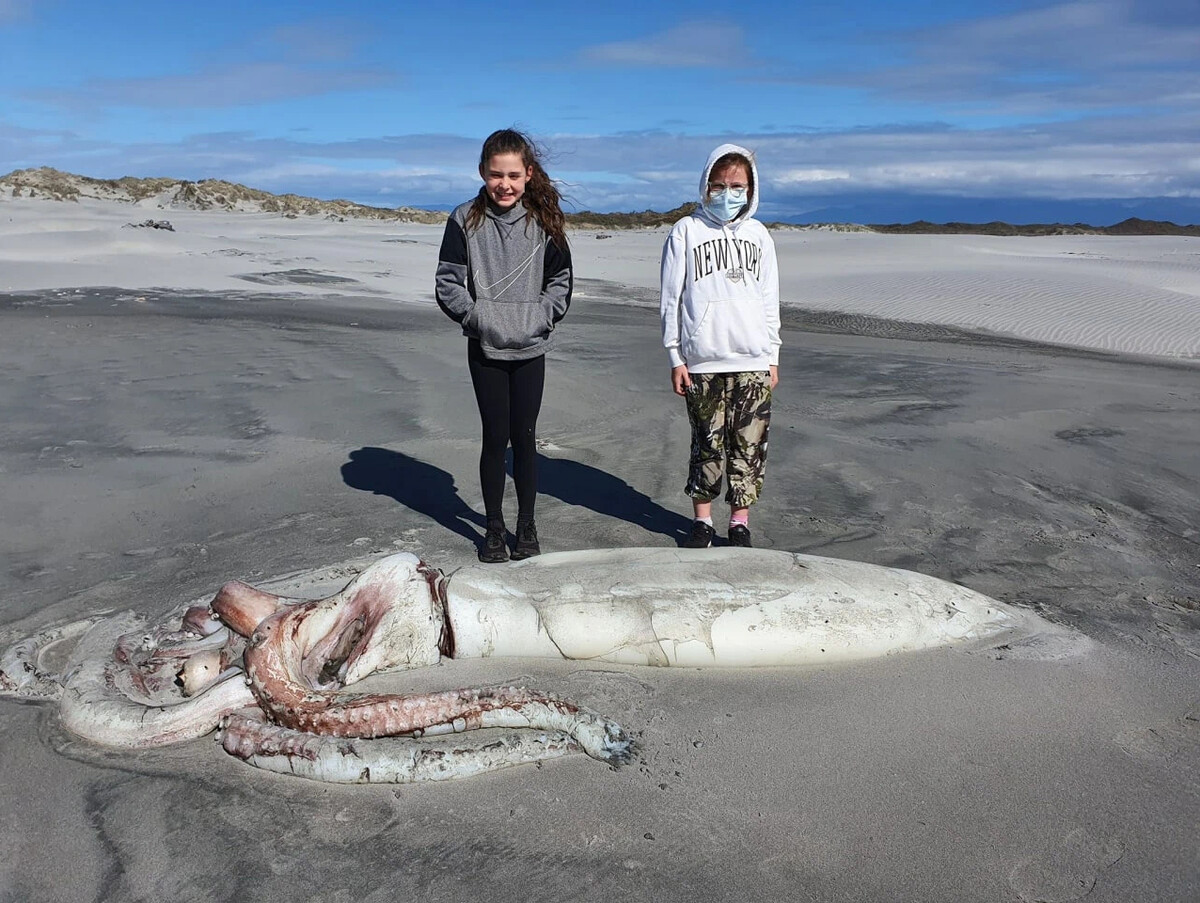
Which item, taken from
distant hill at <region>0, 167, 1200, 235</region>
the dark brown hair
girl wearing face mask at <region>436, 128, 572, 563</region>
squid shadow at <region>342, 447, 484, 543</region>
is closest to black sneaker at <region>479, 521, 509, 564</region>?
girl wearing face mask at <region>436, 128, 572, 563</region>

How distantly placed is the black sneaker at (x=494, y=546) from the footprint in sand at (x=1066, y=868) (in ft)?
8.67

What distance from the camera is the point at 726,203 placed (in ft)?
15.0

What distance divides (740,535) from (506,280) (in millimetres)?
1604

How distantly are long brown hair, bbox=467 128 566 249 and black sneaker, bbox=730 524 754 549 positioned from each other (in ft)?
5.08

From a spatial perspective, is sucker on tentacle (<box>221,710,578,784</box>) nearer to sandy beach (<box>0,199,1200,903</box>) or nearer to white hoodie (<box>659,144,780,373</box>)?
sandy beach (<box>0,199,1200,903</box>)

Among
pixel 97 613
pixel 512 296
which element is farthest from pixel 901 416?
pixel 97 613

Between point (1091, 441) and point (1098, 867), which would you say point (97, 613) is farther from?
point (1091, 441)

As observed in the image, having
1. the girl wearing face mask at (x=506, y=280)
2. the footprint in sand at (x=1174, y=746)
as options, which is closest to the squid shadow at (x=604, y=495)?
the girl wearing face mask at (x=506, y=280)

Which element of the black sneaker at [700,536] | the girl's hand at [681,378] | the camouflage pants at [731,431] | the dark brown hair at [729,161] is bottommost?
the black sneaker at [700,536]

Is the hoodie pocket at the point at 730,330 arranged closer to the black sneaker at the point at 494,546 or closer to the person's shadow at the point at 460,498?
the person's shadow at the point at 460,498

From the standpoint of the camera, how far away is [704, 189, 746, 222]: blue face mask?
15.0 ft

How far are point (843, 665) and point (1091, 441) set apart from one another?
419 cm

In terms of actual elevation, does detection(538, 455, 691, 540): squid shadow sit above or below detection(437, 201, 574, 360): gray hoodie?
below

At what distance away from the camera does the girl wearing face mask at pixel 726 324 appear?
464 centimetres
